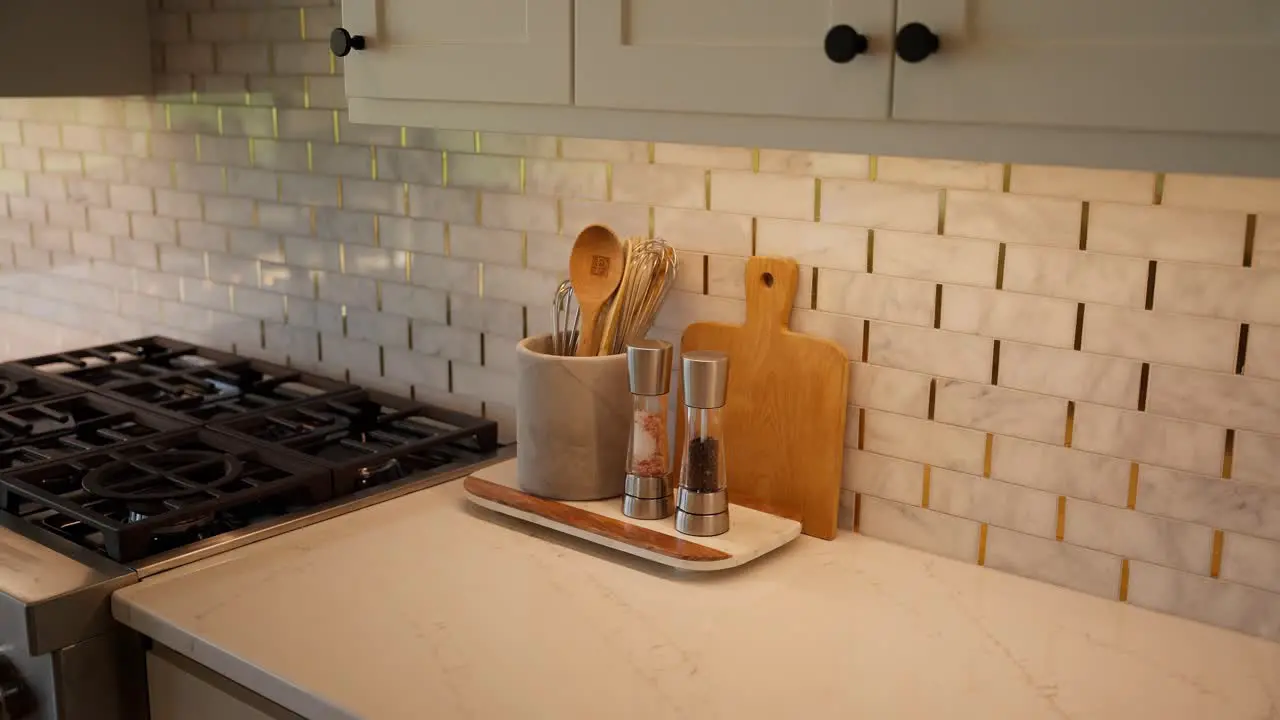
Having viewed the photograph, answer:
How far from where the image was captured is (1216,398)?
1.28 metres

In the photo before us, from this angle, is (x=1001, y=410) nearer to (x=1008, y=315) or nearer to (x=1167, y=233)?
(x=1008, y=315)

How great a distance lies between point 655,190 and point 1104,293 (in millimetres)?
640

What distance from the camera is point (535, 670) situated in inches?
46.9

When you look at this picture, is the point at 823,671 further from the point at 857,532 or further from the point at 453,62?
the point at 453,62

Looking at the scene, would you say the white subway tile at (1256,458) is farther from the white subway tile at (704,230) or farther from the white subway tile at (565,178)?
the white subway tile at (565,178)

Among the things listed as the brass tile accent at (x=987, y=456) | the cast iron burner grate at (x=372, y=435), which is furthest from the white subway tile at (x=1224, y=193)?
the cast iron burner grate at (x=372, y=435)

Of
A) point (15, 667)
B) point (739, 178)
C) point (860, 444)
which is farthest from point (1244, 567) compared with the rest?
point (15, 667)

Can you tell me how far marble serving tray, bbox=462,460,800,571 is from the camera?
4.68 ft

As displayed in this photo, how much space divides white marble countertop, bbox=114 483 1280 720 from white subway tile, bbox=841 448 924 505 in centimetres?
7

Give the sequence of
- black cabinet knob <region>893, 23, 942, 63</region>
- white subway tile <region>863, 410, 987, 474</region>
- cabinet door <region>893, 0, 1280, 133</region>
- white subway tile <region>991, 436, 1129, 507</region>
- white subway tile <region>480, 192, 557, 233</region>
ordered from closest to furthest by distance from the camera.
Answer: cabinet door <region>893, 0, 1280, 133</region>, black cabinet knob <region>893, 23, 942, 63</region>, white subway tile <region>991, 436, 1129, 507</region>, white subway tile <region>863, 410, 987, 474</region>, white subway tile <region>480, 192, 557, 233</region>

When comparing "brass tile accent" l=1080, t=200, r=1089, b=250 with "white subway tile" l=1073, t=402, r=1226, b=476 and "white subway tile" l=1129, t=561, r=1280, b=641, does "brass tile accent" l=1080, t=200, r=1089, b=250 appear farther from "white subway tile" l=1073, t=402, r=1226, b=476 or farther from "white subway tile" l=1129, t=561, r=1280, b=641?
"white subway tile" l=1129, t=561, r=1280, b=641

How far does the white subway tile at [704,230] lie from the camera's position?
161 centimetres

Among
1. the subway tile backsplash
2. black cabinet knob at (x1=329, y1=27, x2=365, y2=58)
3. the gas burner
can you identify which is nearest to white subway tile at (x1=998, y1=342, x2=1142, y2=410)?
the subway tile backsplash

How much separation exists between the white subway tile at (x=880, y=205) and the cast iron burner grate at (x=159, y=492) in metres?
0.79
